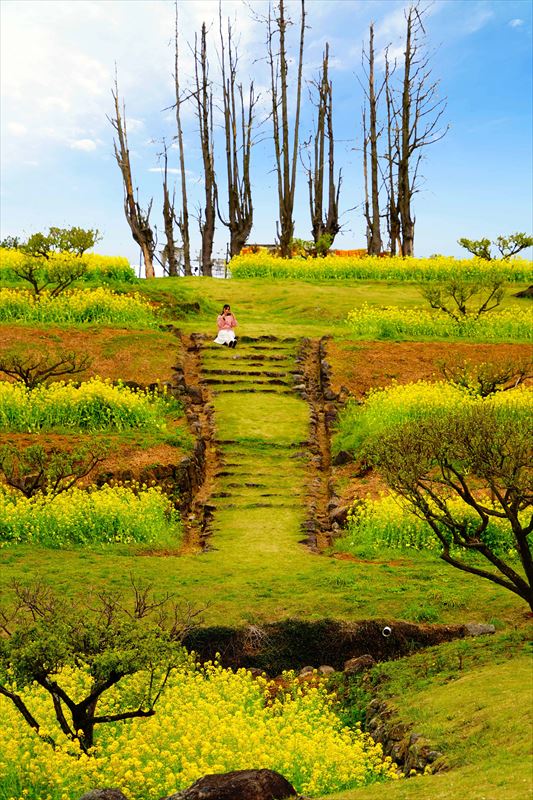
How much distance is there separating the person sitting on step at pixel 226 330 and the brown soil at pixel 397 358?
2.64 meters

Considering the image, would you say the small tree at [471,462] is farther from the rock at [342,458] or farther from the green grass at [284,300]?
the green grass at [284,300]

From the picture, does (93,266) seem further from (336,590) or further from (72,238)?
(336,590)

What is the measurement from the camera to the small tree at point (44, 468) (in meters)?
16.7

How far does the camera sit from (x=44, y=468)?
56.9 feet

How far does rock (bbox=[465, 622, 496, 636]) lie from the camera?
39.5 ft

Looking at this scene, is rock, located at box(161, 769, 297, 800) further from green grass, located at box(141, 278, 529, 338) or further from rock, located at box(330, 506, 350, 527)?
green grass, located at box(141, 278, 529, 338)

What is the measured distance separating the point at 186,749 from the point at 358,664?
3177mm

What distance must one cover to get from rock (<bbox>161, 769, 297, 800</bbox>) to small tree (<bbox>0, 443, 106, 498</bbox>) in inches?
389

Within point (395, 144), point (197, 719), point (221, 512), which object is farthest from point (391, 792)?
point (395, 144)

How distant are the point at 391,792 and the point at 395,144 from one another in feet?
136

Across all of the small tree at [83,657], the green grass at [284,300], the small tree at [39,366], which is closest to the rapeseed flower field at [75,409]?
the small tree at [39,366]

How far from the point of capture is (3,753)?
28.7 feet

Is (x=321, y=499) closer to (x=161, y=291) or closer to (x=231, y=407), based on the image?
(x=231, y=407)

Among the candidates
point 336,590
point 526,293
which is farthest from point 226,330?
point 526,293
